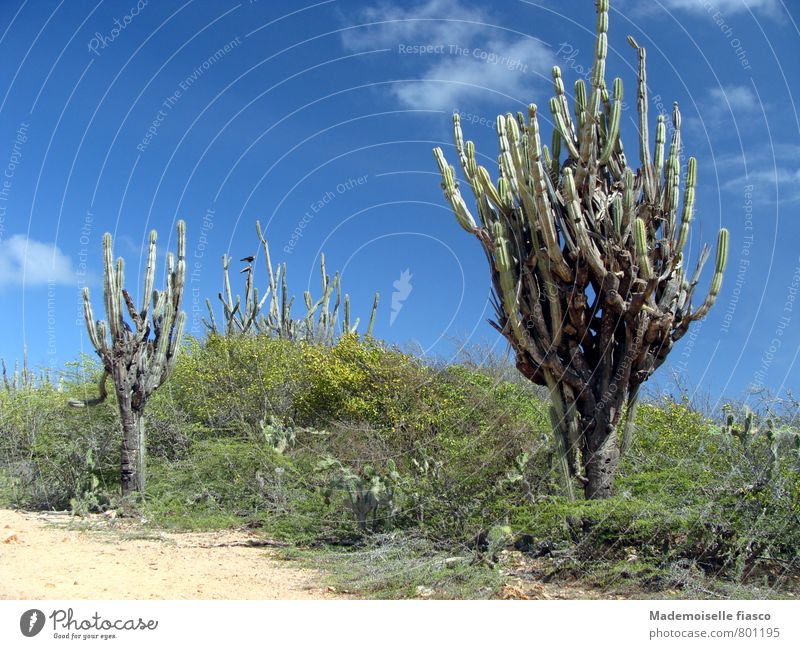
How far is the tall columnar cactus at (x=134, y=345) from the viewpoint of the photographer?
33.8 feet

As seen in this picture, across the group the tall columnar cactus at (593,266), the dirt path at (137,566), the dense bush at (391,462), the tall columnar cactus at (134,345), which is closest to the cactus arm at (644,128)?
the tall columnar cactus at (593,266)

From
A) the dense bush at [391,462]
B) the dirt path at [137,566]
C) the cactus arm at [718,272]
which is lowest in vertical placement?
the dirt path at [137,566]

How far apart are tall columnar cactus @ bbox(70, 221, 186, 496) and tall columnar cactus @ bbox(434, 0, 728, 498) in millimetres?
5258

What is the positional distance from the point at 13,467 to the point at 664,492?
1042 cm

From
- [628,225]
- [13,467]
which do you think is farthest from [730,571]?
[13,467]

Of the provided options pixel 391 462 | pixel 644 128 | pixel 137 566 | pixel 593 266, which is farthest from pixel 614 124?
pixel 137 566

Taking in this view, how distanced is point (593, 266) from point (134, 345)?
A: 6.65 m

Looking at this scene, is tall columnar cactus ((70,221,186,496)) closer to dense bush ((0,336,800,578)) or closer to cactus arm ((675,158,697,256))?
dense bush ((0,336,800,578))

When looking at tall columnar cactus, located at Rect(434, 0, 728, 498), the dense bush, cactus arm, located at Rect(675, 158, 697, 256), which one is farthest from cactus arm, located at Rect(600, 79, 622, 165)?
the dense bush

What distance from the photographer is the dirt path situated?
566 centimetres

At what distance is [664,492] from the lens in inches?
263

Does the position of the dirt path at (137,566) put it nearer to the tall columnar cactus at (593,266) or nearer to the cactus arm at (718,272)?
the tall columnar cactus at (593,266)

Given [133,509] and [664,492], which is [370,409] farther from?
[664,492]

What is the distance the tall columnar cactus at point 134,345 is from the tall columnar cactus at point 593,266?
5.26 meters
